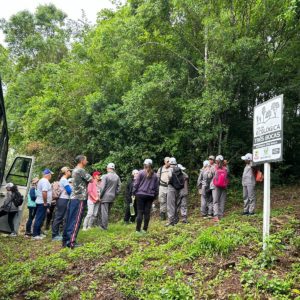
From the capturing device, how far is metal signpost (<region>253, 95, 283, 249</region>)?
5145 millimetres

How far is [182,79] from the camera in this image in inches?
579

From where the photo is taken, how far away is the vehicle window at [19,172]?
10.3 m

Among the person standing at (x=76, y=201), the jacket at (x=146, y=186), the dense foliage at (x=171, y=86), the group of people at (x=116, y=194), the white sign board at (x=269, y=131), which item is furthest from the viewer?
the dense foliage at (x=171, y=86)

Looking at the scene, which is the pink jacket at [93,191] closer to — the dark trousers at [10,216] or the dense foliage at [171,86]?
the dark trousers at [10,216]

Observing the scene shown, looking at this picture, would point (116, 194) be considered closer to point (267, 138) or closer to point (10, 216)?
point (10, 216)

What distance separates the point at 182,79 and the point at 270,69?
11.6 feet

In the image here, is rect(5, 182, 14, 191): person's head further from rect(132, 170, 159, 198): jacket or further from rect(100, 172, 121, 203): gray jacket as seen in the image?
rect(132, 170, 159, 198): jacket

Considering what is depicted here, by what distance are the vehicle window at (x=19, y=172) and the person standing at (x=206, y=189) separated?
4.94 metres

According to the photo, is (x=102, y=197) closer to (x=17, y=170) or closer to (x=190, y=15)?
(x=17, y=170)

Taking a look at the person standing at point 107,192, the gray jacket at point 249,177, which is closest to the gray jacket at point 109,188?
the person standing at point 107,192

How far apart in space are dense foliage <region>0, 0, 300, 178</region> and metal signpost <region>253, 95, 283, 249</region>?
7180 mm

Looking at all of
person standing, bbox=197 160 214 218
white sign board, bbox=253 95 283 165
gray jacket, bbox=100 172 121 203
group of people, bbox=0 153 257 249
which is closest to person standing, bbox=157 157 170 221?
group of people, bbox=0 153 257 249

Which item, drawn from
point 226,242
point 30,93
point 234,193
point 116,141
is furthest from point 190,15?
point 30,93

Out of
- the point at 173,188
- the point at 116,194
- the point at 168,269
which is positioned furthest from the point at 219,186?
the point at 168,269
